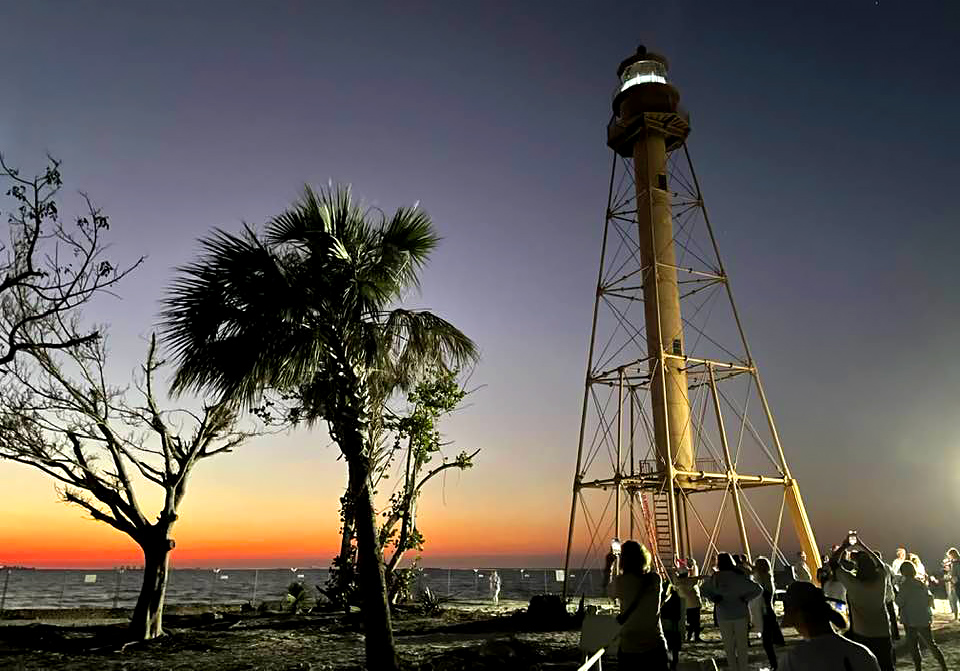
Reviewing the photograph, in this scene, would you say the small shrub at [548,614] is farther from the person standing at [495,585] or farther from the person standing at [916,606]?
the person standing at [495,585]

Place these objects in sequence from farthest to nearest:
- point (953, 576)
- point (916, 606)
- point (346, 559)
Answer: point (346, 559), point (953, 576), point (916, 606)

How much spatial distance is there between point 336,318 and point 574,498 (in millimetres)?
15769

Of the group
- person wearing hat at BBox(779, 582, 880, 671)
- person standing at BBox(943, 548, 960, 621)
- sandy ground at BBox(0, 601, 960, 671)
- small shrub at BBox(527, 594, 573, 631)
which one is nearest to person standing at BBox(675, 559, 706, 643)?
sandy ground at BBox(0, 601, 960, 671)

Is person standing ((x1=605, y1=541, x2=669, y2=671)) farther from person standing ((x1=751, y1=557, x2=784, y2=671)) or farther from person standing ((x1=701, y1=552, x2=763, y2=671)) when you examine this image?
person standing ((x1=751, y1=557, x2=784, y2=671))

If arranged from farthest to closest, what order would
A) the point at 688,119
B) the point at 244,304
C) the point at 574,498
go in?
1. the point at 688,119
2. the point at 574,498
3. the point at 244,304

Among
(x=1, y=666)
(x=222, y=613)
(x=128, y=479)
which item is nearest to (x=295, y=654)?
(x=1, y=666)

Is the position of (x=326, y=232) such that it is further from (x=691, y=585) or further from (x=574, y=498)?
(x=574, y=498)

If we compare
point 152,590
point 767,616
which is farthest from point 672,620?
point 152,590

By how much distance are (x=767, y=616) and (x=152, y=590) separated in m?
12.2

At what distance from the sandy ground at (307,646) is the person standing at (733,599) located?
2.47 meters

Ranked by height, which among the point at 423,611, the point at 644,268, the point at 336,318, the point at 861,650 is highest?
the point at 644,268

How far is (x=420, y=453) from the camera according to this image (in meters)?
20.3

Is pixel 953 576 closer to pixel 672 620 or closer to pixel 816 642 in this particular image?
pixel 672 620

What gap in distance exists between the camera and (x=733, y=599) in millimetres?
8367
